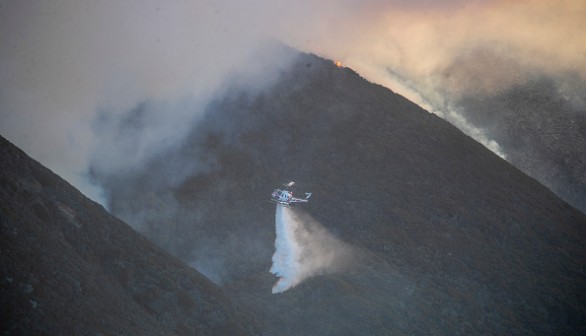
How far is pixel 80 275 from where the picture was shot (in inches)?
2149

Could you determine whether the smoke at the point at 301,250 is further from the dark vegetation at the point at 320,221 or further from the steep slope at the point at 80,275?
the steep slope at the point at 80,275

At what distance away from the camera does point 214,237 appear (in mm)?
86062

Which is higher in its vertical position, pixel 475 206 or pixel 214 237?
pixel 475 206

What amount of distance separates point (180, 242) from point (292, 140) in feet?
79.7

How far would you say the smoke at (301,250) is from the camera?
77375 millimetres

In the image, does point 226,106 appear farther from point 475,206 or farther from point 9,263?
point 9,263

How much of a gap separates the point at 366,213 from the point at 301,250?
10991 millimetres

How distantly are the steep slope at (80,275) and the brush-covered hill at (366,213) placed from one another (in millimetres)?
8707

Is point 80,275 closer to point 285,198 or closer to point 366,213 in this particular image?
point 285,198

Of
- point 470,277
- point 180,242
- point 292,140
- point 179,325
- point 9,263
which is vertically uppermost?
point 292,140

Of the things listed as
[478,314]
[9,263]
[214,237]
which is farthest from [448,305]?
[9,263]

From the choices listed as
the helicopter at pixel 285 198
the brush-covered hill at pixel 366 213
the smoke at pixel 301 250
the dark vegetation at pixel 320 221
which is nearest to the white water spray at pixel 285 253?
the smoke at pixel 301 250

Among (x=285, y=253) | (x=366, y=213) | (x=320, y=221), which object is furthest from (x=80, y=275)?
(x=366, y=213)

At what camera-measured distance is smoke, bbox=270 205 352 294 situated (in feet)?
254
